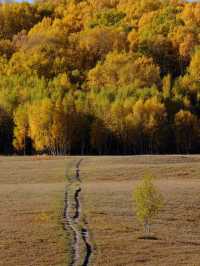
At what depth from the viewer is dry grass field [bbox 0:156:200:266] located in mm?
28891

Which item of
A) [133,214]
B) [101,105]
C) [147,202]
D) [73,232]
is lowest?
[73,232]

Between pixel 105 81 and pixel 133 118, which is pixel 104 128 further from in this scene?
pixel 105 81

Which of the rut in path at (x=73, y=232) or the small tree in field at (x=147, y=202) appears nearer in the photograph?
the rut in path at (x=73, y=232)

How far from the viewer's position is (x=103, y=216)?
3891cm

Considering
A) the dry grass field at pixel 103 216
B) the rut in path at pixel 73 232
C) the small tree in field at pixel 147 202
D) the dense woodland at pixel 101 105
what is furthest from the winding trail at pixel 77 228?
the dense woodland at pixel 101 105

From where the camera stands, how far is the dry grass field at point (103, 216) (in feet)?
94.8

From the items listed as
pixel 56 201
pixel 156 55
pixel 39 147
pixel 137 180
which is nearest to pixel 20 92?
pixel 39 147

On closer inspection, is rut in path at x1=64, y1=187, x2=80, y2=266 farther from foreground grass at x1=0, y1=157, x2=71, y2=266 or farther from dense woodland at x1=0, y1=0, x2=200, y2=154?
dense woodland at x1=0, y1=0, x2=200, y2=154

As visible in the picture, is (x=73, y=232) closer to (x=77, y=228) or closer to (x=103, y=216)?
(x=77, y=228)

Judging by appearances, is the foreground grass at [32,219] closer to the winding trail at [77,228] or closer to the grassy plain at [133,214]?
the winding trail at [77,228]

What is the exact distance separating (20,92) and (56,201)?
271 feet

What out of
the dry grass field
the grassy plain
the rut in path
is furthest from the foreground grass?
the grassy plain

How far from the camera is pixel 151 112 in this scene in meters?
113

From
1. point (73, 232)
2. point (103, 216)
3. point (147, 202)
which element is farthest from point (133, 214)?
point (73, 232)
